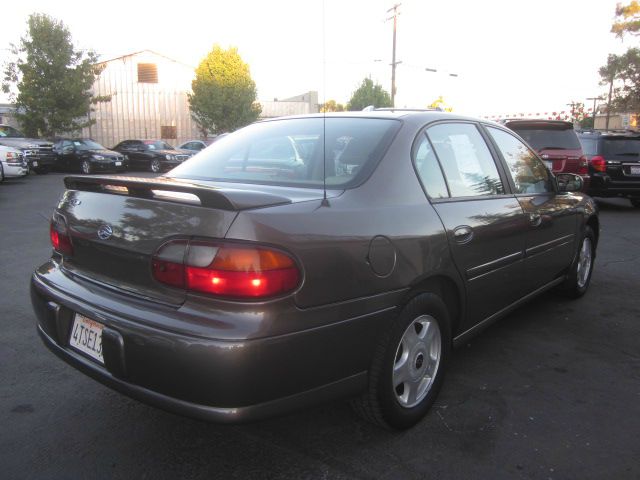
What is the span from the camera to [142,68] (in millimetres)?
33156

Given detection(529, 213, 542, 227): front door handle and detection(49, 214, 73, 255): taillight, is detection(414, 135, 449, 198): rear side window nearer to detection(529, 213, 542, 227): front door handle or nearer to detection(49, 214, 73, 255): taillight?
detection(529, 213, 542, 227): front door handle

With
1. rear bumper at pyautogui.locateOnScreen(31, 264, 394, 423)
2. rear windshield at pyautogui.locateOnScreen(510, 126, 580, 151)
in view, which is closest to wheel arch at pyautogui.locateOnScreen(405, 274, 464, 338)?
rear bumper at pyautogui.locateOnScreen(31, 264, 394, 423)

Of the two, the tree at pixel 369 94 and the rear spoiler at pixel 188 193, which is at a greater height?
the tree at pixel 369 94

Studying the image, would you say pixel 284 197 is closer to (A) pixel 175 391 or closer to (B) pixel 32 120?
(A) pixel 175 391

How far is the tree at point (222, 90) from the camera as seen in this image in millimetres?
30391

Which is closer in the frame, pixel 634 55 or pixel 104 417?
pixel 104 417

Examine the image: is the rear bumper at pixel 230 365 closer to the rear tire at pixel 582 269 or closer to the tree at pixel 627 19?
the rear tire at pixel 582 269

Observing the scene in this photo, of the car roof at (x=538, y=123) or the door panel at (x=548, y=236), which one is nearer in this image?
the door panel at (x=548, y=236)

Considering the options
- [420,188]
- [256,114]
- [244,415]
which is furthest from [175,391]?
[256,114]

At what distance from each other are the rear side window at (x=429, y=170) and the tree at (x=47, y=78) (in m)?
26.8

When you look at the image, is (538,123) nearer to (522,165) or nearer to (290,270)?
(522,165)

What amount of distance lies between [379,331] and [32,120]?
2842 cm

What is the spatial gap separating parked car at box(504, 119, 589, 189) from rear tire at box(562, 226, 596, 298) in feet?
15.8

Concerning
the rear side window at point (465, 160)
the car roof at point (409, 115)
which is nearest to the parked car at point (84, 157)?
the car roof at point (409, 115)
